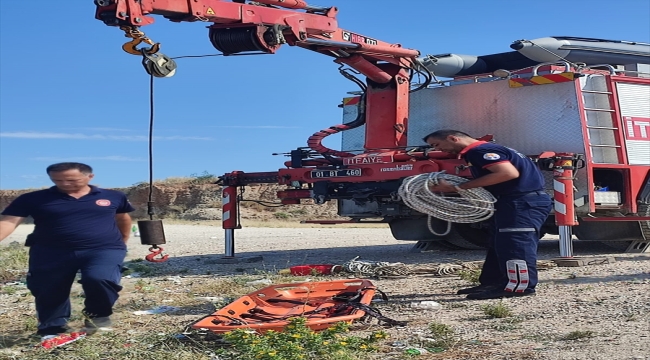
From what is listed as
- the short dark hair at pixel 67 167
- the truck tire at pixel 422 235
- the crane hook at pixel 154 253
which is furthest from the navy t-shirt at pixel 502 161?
the truck tire at pixel 422 235

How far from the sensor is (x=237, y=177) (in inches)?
506

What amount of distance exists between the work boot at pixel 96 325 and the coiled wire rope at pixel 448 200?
3.27 m

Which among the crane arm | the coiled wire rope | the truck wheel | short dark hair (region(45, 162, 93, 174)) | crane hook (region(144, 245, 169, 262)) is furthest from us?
the truck wheel

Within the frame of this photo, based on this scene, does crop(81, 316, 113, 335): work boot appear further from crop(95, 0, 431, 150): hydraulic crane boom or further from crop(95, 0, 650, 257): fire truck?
crop(95, 0, 650, 257): fire truck

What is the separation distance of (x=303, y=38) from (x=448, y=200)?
12.8ft

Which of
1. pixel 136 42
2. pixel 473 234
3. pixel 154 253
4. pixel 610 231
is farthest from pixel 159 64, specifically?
pixel 610 231

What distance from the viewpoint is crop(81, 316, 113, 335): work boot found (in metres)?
5.84

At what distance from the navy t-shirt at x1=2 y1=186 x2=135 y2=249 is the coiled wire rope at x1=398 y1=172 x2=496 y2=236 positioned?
3.17 metres

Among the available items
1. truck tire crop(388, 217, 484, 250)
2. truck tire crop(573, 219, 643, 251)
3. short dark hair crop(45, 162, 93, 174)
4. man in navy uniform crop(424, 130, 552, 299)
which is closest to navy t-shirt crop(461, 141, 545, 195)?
man in navy uniform crop(424, 130, 552, 299)

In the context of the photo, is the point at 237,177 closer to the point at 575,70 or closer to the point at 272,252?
the point at 272,252

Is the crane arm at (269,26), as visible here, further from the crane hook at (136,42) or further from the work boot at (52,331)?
the work boot at (52,331)

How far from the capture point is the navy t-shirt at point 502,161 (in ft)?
24.3

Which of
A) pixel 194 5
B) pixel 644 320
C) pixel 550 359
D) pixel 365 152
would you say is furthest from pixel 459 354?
pixel 365 152

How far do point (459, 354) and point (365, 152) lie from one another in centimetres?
703
